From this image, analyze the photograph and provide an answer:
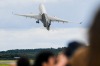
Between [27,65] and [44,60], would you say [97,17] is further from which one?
[27,65]

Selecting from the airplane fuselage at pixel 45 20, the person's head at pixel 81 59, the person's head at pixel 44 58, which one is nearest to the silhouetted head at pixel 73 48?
the person's head at pixel 81 59

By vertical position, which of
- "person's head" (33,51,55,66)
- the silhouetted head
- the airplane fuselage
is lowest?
the airplane fuselage

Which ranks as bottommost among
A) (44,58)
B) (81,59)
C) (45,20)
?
(45,20)

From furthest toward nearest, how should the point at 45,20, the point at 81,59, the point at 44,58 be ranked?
the point at 45,20
the point at 44,58
the point at 81,59

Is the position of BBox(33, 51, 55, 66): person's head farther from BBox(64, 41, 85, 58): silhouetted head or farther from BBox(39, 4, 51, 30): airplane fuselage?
BBox(39, 4, 51, 30): airplane fuselage

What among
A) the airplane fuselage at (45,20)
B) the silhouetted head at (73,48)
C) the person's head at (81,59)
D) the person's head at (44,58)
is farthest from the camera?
the airplane fuselage at (45,20)

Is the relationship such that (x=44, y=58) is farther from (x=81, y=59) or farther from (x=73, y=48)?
(x=81, y=59)

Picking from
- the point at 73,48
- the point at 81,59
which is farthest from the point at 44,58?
the point at 81,59

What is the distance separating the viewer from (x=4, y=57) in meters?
117

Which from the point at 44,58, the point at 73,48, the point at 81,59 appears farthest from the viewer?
the point at 44,58

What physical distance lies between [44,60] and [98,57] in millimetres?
3194

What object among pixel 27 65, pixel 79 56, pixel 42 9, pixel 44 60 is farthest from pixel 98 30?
pixel 42 9

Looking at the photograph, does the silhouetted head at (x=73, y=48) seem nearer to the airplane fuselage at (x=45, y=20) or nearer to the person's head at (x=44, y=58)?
the person's head at (x=44, y=58)

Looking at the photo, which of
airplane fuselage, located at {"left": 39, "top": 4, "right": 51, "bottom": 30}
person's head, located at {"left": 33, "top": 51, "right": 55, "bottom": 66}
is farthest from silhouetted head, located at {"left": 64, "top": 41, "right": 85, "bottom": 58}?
airplane fuselage, located at {"left": 39, "top": 4, "right": 51, "bottom": 30}
